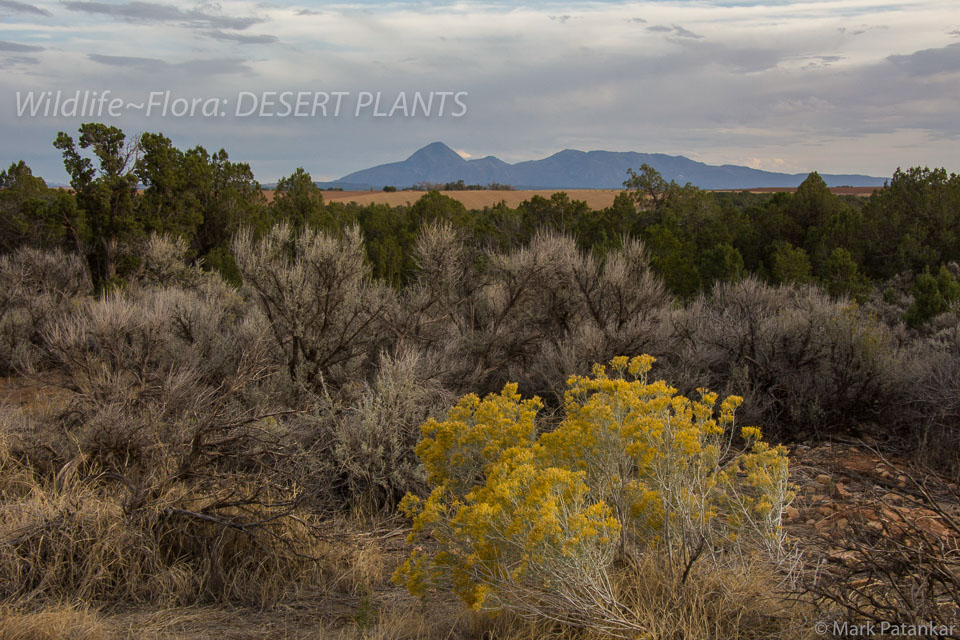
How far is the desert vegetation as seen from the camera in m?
3.25

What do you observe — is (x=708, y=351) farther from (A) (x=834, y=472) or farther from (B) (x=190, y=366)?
(B) (x=190, y=366)

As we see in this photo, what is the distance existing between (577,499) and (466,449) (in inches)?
41.4

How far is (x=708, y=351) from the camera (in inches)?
400

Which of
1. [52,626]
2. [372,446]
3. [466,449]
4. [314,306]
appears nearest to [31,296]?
[314,306]

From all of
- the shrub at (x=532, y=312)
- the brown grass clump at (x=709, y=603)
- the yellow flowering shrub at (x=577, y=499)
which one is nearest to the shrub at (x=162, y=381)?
the yellow flowering shrub at (x=577, y=499)

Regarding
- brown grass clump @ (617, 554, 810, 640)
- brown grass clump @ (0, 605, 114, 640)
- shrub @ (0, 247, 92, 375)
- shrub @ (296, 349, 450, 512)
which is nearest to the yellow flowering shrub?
Answer: brown grass clump @ (617, 554, 810, 640)

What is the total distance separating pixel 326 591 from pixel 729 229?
2285 centimetres

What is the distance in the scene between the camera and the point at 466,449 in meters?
3.92

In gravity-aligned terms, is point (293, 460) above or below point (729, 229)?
below

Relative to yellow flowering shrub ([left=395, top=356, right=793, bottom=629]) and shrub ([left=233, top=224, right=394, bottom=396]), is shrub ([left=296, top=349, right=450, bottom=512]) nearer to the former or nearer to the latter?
shrub ([left=233, top=224, right=394, bottom=396])

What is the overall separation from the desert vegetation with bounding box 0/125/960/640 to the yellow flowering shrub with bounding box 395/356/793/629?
21mm

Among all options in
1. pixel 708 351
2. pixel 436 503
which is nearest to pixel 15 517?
pixel 436 503

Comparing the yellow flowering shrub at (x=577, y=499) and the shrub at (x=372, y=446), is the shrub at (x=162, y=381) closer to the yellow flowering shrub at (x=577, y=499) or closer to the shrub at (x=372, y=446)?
the shrub at (x=372, y=446)

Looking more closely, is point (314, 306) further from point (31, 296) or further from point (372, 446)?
point (31, 296)
